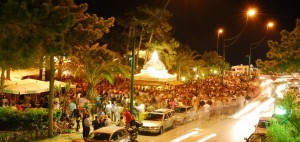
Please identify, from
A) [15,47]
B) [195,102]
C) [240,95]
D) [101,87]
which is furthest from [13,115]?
[240,95]

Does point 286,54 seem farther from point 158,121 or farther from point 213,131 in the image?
point 158,121

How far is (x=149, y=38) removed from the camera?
47.5 m

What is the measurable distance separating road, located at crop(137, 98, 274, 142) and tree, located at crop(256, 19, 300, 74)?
14.6ft

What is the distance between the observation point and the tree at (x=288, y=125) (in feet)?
29.3

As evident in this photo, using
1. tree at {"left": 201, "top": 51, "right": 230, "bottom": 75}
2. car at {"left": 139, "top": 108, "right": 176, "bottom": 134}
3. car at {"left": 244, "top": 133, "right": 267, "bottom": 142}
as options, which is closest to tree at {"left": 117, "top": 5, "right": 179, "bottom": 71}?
car at {"left": 139, "top": 108, "right": 176, "bottom": 134}

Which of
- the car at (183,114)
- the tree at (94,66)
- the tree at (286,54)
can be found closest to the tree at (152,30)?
the tree at (94,66)

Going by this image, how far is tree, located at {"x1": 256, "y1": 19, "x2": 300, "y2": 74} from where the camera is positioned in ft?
89.2

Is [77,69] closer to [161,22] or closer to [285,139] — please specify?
[161,22]

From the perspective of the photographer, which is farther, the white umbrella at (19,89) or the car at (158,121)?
the white umbrella at (19,89)

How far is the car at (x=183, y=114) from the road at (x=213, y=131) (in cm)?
44

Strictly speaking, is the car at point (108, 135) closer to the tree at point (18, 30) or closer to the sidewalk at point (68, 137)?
the sidewalk at point (68, 137)

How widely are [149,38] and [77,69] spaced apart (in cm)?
1671

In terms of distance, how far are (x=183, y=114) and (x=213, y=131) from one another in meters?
3.61

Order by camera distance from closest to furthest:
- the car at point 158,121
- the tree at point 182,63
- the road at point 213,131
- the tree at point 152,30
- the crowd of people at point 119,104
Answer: the road at point 213,131, the crowd of people at point 119,104, the car at point 158,121, the tree at point 152,30, the tree at point 182,63
